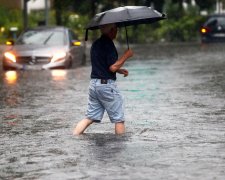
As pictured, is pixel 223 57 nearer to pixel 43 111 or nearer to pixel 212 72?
pixel 212 72

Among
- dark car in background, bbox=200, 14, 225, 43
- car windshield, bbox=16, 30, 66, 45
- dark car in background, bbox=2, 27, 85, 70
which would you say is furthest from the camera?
dark car in background, bbox=200, 14, 225, 43

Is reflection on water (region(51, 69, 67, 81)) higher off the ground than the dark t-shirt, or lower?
lower

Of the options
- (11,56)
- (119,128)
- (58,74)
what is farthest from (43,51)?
(119,128)

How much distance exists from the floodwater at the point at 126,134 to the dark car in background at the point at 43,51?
92.2 inches

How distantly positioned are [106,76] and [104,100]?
1.07 ft

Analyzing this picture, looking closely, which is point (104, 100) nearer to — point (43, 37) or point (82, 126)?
point (82, 126)

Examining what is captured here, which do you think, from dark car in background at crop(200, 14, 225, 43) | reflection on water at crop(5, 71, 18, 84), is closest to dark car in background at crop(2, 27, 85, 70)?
reflection on water at crop(5, 71, 18, 84)

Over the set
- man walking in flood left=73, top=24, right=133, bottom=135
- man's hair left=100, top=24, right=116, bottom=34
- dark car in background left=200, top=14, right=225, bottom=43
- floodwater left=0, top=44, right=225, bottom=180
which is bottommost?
dark car in background left=200, top=14, right=225, bottom=43

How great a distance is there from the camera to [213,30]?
37.8 meters

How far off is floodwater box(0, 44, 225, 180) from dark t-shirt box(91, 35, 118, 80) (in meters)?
0.84

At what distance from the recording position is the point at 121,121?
10.7 metres

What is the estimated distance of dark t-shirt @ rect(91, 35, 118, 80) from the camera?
10.4 m

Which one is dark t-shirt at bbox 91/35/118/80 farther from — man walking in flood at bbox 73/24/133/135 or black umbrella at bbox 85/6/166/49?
black umbrella at bbox 85/6/166/49

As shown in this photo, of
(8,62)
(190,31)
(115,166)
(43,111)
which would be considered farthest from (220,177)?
(190,31)
